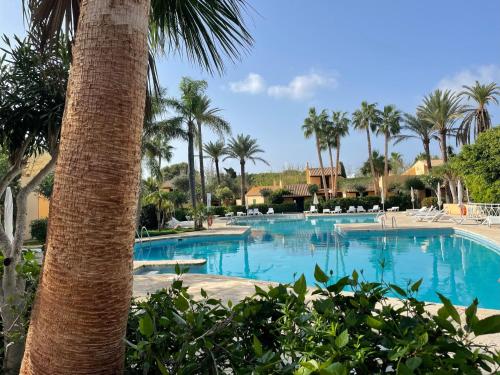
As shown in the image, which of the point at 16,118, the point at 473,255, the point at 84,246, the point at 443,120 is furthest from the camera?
the point at 443,120

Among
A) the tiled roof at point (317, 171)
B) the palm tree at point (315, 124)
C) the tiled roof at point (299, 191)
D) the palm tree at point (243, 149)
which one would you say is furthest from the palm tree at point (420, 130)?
the palm tree at point (243, 149)

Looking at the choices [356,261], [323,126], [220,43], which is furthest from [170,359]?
[323,126]

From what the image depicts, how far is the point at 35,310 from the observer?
5.09ft

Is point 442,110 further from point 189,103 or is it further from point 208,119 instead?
point 189,103

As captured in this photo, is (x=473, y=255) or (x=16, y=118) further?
(x=473, y=255)

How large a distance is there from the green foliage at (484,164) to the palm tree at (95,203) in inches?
903

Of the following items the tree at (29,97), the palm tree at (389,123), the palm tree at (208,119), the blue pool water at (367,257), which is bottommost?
the blue pool water at (367,257)

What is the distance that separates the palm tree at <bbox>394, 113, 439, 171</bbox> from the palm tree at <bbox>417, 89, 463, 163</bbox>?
346cm

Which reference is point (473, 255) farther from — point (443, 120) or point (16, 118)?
point (443, 120)

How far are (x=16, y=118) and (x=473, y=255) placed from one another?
1469cm

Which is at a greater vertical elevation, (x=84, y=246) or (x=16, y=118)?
(x=16, y=118)

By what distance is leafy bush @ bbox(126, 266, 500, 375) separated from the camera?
1292 millimetres

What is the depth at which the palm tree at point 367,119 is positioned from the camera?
146ft

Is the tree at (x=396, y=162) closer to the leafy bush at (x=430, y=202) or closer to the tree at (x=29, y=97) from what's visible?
the leafy bush at (x=430, y=202)
